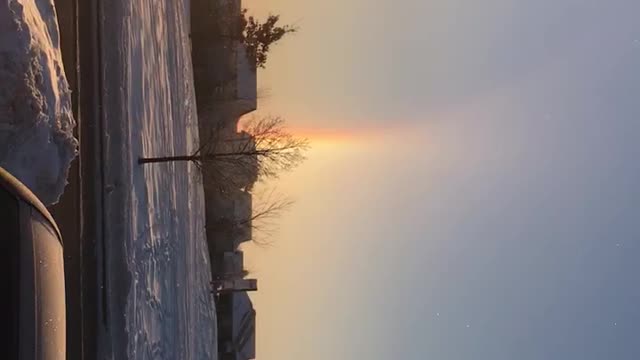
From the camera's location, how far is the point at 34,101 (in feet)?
22.2

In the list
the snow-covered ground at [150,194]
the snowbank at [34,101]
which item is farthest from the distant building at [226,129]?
the snowbank at [34,101]

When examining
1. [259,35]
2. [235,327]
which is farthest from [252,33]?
[235,327]

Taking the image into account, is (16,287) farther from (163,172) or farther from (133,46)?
(163,172)

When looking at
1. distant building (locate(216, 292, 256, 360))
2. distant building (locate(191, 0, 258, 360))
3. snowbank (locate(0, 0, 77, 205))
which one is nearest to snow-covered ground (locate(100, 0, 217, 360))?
snowbank (locate(0, 0, 77, 205))

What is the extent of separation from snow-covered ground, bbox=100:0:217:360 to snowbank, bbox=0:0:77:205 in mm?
1941

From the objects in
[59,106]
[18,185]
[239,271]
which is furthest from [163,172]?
[239,271]

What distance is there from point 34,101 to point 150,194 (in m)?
5.09

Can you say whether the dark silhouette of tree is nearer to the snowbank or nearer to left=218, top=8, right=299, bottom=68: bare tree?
left=218, top=8, right=299, bottom=68: bare tree

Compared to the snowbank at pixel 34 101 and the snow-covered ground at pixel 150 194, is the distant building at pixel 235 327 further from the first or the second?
the snowbank at pixel 34 101

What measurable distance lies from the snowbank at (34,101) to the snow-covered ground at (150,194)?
1.94 m

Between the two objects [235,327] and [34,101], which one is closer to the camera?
[34,101]

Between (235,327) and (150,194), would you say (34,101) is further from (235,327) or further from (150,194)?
(235,327)

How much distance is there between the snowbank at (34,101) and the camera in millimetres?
6453

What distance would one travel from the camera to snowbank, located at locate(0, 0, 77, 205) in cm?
645
